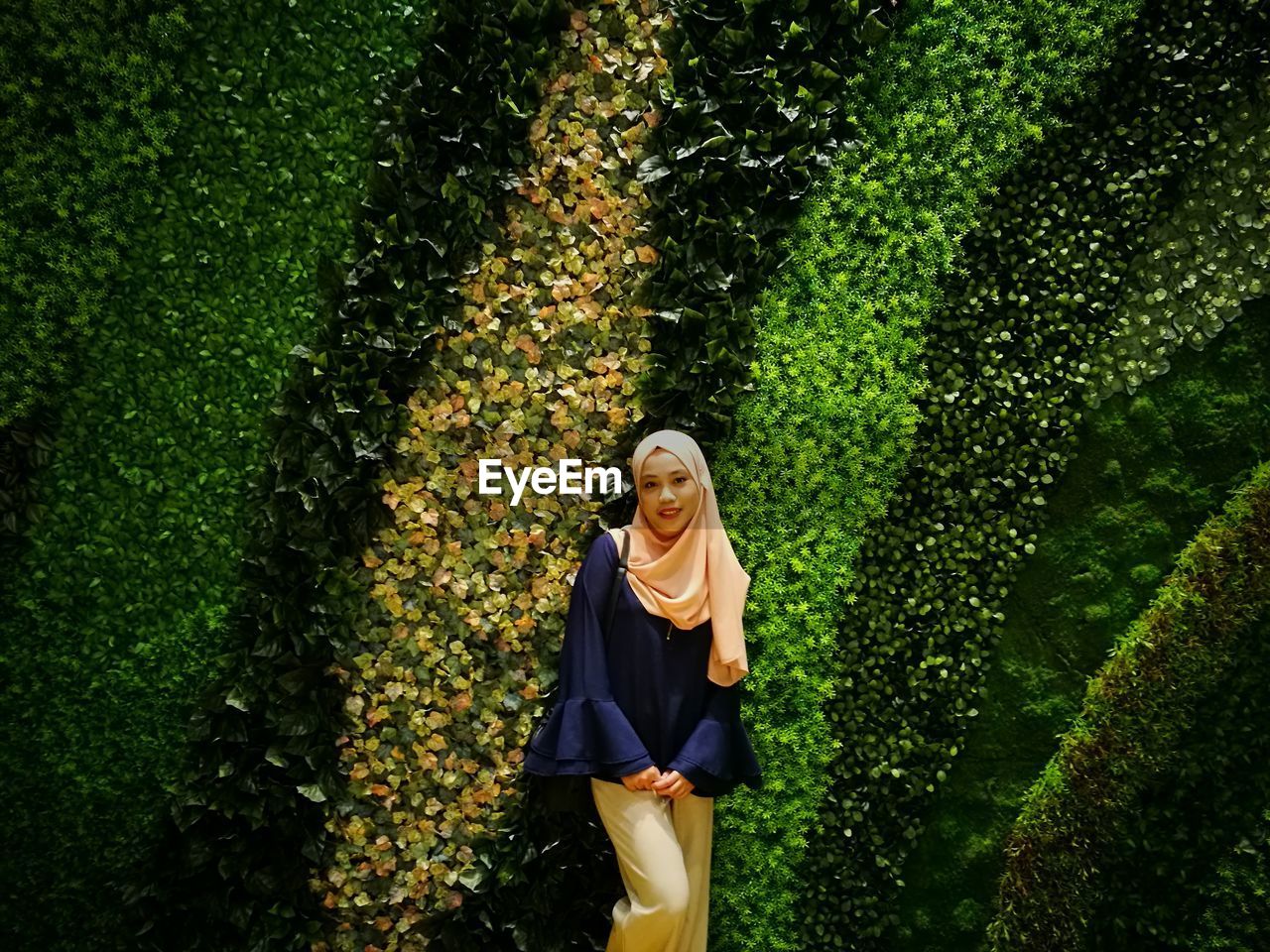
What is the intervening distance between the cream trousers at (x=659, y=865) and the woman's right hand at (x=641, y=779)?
0.03m

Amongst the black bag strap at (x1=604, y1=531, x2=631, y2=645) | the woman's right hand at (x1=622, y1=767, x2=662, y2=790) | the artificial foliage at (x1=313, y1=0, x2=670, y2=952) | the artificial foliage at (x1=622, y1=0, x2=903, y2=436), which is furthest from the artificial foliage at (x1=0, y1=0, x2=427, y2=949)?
the woman's right hand at (x1=622, y1=767, x2=662, y2=790)

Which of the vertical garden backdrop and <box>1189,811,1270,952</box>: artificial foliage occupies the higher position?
the vertical garden backdrop

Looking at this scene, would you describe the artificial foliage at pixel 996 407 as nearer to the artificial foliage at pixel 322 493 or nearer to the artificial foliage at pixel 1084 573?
the artificial foliage at pixel 1084 573

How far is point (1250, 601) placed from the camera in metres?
3.29

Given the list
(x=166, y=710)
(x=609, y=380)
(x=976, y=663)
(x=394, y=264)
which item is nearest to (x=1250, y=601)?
(x=976, y=663)

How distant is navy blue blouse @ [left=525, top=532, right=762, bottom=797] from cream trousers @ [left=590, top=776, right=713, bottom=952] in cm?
9

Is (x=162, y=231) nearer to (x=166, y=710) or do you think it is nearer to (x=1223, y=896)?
(x=166, y=710)

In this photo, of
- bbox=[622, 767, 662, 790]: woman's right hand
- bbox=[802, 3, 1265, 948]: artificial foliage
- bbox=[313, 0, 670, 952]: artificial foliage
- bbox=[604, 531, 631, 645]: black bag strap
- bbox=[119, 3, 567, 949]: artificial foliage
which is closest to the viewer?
bbox=[622, 767, 662, 790]: woman's right hand

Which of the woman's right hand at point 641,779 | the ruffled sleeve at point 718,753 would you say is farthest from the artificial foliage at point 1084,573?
the woman's right hand at point 641,779

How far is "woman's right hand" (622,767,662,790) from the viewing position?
8.95 feet

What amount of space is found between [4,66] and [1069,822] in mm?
4507

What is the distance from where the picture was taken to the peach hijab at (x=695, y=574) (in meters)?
2.80

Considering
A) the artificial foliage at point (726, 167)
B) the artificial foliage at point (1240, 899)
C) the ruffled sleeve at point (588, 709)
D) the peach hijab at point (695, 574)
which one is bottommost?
the artificial foliage at point (1240, 899)

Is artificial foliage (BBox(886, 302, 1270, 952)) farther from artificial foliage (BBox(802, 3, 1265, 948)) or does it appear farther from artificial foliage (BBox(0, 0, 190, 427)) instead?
artificial foliage (BBox(0, 0, 190, 427))
